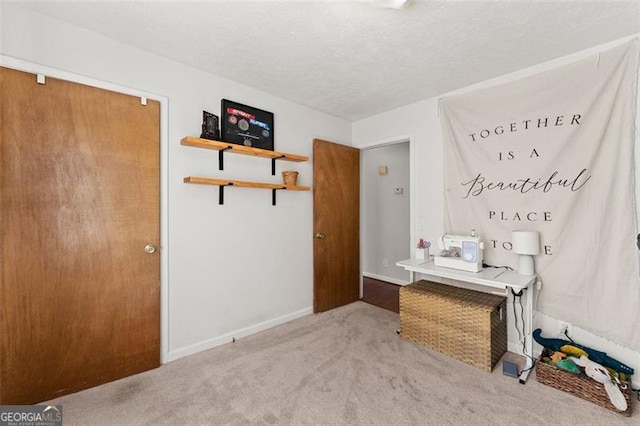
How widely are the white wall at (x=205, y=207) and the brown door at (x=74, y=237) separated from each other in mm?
129

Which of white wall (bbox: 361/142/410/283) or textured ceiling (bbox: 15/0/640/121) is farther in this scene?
white wall (bbox: 361/142/410/283)

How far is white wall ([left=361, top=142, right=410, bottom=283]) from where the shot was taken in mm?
4387

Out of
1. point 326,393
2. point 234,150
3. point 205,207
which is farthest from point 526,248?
point 205,207

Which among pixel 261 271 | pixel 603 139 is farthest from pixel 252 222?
pixel 603 139

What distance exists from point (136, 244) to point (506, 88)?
328 centimetres

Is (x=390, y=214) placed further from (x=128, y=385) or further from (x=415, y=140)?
(x=128, y=385)

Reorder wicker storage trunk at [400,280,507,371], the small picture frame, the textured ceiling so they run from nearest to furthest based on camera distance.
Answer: the textured ceiling
wicker storage trunk at [400,280,507,371]
the small picture frame

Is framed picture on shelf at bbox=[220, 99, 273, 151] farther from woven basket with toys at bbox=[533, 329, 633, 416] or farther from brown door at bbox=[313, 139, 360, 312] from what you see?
woven basket with toys at bbox=[533, 329, 633, 416]

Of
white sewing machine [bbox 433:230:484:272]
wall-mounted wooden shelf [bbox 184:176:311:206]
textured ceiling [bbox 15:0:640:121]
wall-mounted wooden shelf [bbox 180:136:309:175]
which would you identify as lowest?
white sewing machine [bbox 433:230:484:272]

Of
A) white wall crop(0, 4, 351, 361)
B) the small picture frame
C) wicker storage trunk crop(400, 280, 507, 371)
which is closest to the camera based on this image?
white wall crop(0, 4, 351, 361)

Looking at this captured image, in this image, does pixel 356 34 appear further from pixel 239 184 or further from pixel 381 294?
pixel 381 294

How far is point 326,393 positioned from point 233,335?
3.70 ft

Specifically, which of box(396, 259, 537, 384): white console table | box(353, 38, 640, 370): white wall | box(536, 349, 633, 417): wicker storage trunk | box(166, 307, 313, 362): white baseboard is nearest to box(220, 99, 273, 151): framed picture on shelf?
box(353, 38, 640, 370): white wall

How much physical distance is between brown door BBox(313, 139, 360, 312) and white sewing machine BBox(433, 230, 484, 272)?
125cm
